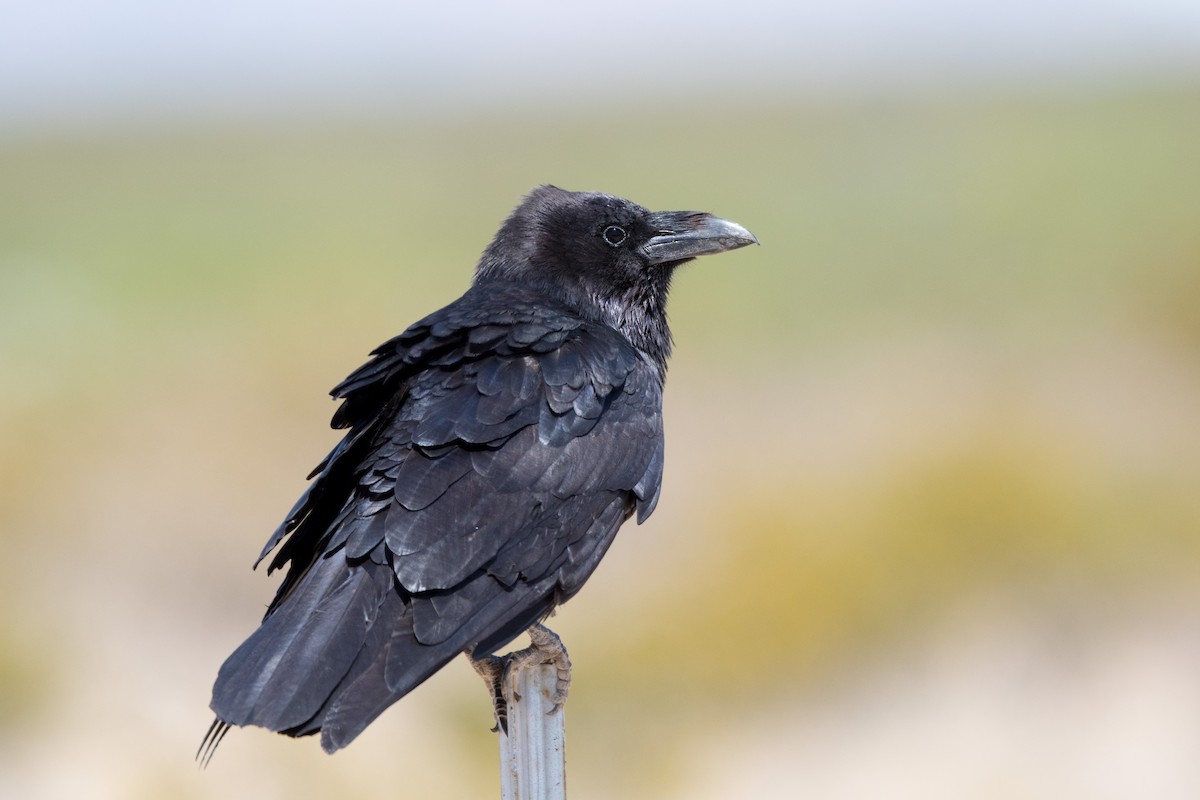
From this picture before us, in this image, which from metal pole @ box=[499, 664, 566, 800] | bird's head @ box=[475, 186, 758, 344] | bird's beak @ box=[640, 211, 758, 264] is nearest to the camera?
metal pole @ box=[499, 664, 566, 800]

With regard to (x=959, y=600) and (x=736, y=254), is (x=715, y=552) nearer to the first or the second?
(x=959, y=600)

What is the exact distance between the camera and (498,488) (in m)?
4.85

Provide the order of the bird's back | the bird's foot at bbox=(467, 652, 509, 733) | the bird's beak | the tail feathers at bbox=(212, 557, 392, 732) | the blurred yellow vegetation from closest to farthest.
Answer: the tail feathers at bbox=(212, 557, 392, 732)
the bird's back
the bird's foot at bbox=(467, 652, 509, 733)
the bird's beak
the blurred yellow vegetation

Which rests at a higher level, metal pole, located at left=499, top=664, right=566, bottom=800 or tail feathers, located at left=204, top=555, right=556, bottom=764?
tail feathers, located at left=204, top=555, right=556, bottom=764

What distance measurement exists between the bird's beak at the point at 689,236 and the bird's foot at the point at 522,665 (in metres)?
1.83

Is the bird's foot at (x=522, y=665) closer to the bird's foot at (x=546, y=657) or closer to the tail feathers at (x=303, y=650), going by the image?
the bird's foot at (x=546, y=657)

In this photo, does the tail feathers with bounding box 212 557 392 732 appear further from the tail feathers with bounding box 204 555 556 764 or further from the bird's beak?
the bird's beak

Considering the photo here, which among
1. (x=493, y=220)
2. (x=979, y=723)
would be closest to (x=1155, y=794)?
(x=979, y=723)

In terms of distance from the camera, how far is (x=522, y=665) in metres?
4.82

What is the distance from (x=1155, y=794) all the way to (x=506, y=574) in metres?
7.70

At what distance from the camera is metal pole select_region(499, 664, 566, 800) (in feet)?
14.5

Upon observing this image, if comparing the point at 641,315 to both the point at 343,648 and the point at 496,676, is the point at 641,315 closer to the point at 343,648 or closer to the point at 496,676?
the point at 496,676

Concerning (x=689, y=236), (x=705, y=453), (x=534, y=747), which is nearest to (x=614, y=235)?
(x=689, y=236)

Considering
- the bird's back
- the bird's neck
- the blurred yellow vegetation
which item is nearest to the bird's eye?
the bird's neck
